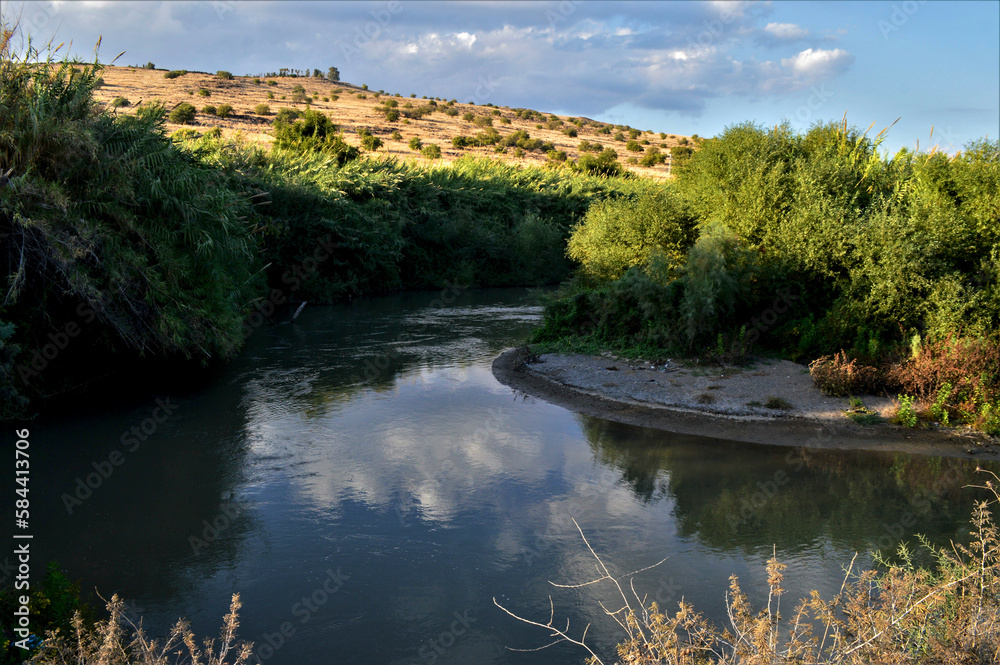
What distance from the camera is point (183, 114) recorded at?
124 ft

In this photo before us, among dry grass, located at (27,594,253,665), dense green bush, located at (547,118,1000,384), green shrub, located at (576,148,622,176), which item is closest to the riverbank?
dense green bush, located at (547,118,1000,384)

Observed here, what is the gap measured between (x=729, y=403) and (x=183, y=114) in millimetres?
35940

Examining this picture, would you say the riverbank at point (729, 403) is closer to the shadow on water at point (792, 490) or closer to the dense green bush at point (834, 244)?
the shadow on water at point (792, 490)

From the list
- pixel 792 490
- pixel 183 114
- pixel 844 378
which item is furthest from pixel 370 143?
pixel 792 490

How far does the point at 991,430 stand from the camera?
1002 centimetres

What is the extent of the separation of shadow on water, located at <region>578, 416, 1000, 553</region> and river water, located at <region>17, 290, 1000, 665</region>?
0.12 ft

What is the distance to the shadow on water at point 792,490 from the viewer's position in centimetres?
734

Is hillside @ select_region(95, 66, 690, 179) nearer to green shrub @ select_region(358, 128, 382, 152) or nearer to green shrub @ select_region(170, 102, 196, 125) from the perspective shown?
green shrub @ select_region(170, 102, 196, 125)

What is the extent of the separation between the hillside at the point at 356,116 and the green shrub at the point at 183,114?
26.1 inches

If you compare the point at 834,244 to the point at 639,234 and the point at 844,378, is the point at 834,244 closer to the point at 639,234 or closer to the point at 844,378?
the point at 844,378

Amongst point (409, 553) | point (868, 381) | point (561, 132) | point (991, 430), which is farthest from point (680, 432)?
point (561, 132)

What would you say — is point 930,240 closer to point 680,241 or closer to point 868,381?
point 868,381

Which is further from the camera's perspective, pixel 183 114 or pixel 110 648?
pixel 183 114

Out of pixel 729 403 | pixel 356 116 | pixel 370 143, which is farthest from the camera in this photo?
pixel 356 116
